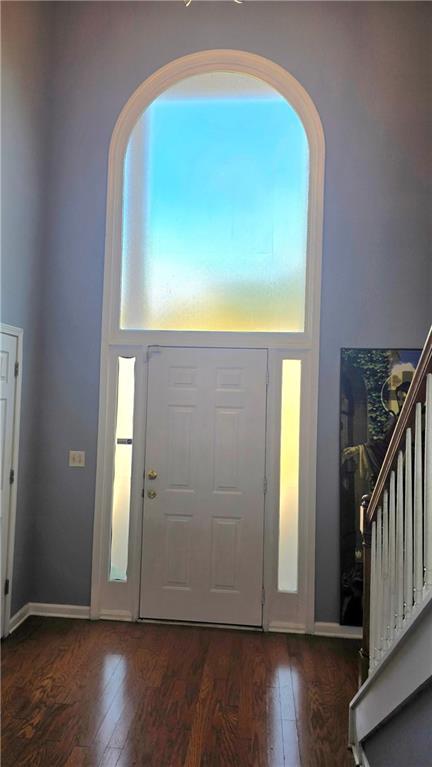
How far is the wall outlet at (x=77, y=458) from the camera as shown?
3.98 m

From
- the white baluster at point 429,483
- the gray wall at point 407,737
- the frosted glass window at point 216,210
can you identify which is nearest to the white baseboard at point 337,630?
the gray wall at point 407,737

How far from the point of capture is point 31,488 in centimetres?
395

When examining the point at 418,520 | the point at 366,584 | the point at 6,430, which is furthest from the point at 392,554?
the point at 6,430

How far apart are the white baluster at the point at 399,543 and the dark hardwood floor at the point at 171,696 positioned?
889 millimetres

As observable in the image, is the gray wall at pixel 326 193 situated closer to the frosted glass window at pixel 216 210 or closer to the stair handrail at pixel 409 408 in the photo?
the frosted glass window at pixel 216 210

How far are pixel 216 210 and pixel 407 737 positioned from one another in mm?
3396

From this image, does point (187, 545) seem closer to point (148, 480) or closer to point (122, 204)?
point (148, 480)

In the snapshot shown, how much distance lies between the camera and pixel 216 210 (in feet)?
13.2

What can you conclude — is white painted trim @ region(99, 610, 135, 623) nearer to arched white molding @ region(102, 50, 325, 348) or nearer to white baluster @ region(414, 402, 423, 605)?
arched white molding @ region(102, 50, 325, 348)

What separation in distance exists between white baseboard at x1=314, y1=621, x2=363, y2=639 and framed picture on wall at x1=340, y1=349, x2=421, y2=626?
41mm

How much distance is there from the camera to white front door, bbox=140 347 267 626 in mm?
3865

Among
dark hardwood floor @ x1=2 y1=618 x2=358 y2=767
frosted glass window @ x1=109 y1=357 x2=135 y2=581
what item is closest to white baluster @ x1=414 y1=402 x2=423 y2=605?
dark hardwood floor @ x1=2 y1=618 x2=358 y2=767

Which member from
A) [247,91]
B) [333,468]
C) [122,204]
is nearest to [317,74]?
[247,91]

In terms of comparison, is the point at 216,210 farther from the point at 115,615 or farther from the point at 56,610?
the point at 56,610
